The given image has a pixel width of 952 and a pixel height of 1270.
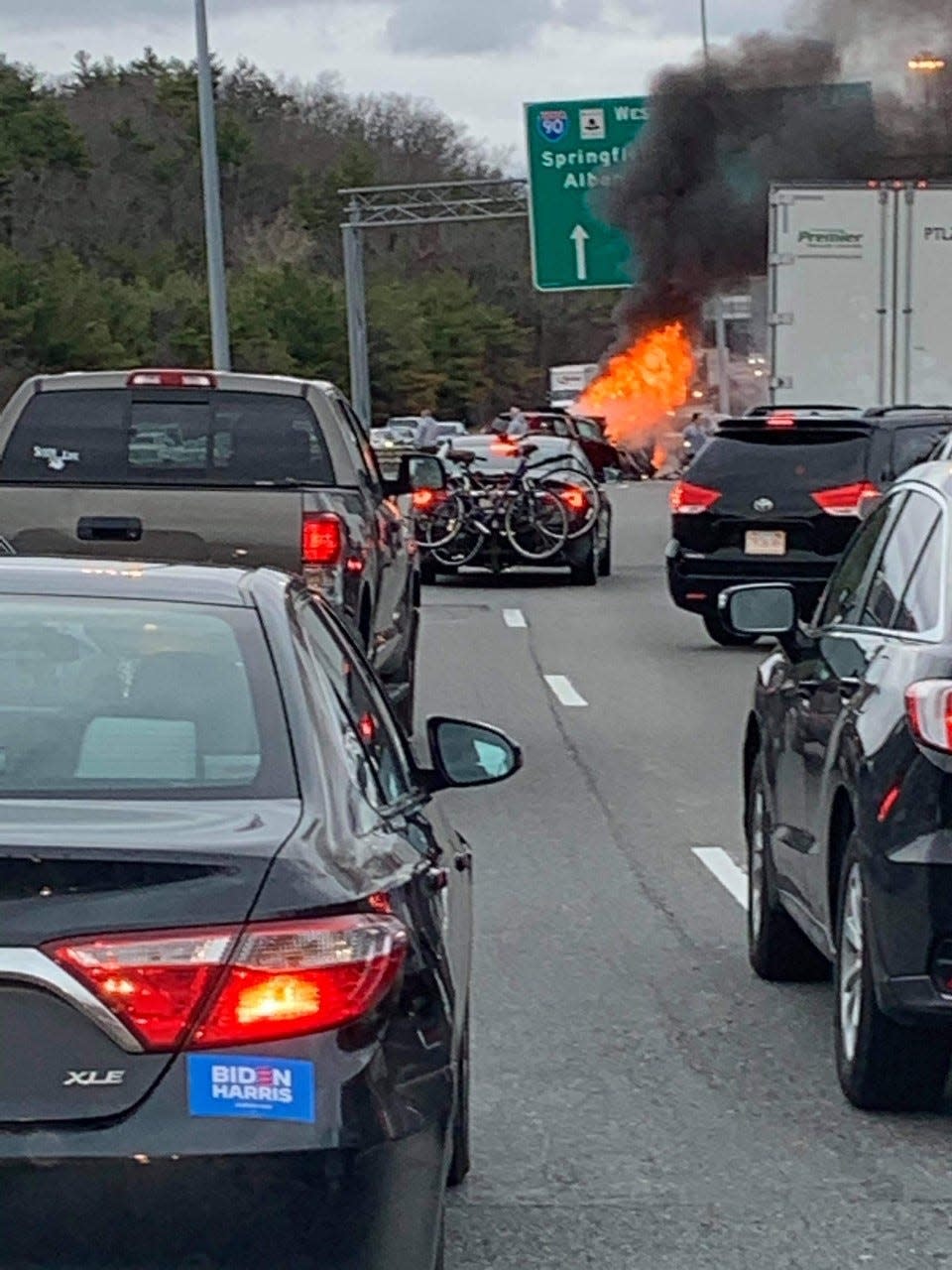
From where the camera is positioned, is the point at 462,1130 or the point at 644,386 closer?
the point at 462,1130

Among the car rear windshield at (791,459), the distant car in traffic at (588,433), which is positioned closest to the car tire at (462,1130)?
the car rear windshield at (791,459)

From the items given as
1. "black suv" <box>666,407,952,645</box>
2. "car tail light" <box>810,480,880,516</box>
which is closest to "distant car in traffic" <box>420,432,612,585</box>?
"black suv" <box>666,407,952,645</box>

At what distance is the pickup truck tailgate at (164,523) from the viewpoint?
11.2m

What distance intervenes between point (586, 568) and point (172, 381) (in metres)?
16.0

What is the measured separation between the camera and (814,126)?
45.4 metres

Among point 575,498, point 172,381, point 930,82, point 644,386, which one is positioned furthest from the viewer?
point 644,386

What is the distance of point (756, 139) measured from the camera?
48.1 metres

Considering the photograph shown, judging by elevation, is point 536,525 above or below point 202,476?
below

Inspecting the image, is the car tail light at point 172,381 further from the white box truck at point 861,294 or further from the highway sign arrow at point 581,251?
the highway sign arrow at point 581,251

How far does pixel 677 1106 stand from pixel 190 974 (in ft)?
10.9

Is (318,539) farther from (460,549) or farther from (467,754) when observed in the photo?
(460,549)

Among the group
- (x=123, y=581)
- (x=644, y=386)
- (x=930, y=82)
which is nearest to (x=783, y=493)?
(x=123, y=581)

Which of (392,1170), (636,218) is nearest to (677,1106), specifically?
(392,1170)

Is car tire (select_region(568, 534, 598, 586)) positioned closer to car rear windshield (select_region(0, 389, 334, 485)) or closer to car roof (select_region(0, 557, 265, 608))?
car rear windshield (select_region(0, 389, 334, 485))
